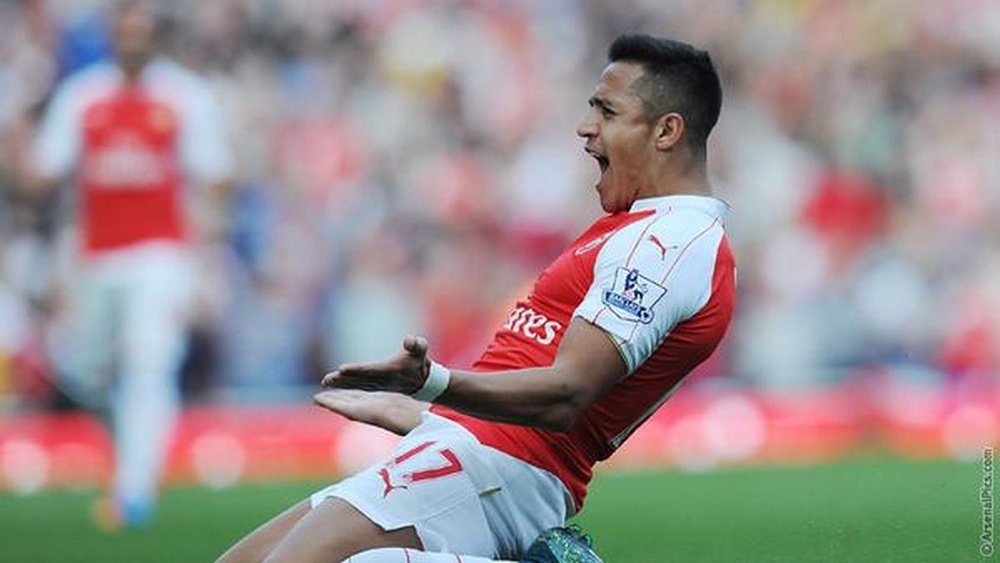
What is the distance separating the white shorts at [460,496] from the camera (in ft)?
18.5

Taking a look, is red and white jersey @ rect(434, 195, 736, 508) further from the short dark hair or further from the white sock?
the white sock

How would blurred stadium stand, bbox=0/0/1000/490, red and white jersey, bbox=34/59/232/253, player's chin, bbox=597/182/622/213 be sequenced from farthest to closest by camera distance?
blurred stadium stand, bbox=0/0/1000/490, red and white jersey, bbox=34/59/232/253, player's chin, bbox=597/182/622/213

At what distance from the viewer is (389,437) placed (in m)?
14.6

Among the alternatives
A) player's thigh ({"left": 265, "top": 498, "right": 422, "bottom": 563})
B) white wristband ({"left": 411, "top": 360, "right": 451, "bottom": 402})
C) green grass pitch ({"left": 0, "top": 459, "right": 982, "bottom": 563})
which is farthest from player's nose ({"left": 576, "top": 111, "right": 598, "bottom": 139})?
green grass pitch ({"left": 0, "top": 459, "right": 982, "bottom": 563})

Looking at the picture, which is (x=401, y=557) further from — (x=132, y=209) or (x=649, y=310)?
(x=132, y=209)

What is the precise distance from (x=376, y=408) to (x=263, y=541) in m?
0.49

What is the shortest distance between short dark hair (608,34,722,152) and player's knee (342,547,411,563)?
4.55 ft

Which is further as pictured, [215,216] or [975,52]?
[975,52]

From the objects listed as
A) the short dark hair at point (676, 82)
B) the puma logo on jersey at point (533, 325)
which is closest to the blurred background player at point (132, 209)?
the puma logo on jersey at point (533, 325)

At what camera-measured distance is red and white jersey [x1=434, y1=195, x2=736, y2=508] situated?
18.3 feet

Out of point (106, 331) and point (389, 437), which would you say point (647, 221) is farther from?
point (389, 437)

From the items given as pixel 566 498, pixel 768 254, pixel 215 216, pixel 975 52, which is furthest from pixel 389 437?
pixel 566 498

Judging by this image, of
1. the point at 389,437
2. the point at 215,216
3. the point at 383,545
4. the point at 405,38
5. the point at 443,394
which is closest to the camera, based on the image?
the point at 443,394

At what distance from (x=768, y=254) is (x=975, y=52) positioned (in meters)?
2.97
